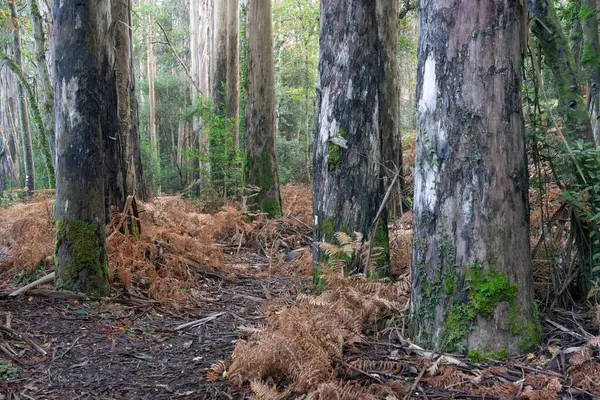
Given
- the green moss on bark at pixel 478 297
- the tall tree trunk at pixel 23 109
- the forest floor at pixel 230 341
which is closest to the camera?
the forest floor at pixel 230 341

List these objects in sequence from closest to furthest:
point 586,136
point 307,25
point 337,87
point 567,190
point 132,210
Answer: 1. point 567,190
2. point 586,136
3. point 337,87
4. point 132,210
5. point 307,25

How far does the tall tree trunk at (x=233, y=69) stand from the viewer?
13.9 metres

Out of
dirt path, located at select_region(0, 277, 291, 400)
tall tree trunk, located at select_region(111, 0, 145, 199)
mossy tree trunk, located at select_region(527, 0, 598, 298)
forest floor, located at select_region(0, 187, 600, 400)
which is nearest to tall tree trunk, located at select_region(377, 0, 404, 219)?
forest floor, located at select_region(0, 187, 600, 400)

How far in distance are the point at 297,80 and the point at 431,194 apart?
79.5 feet

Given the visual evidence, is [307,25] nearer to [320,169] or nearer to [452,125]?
[320,169]

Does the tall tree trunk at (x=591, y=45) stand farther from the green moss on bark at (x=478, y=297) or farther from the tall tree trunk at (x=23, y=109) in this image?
the tall tree trunk at (x=23, y=109)

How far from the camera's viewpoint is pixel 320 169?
18.1 feet

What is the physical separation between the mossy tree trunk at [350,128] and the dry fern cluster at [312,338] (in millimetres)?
1068

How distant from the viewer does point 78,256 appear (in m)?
5.73

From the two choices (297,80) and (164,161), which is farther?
(164,161)

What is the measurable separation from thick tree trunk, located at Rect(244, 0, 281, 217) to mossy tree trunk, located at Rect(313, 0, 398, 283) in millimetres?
5804

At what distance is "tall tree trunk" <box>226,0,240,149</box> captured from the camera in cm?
1385

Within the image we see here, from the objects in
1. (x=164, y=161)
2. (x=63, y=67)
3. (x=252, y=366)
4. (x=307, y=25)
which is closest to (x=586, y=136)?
(x=252, y=366)

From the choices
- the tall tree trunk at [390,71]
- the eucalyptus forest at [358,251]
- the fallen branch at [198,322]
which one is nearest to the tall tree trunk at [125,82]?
the eucalyptus forest at [358,251]
